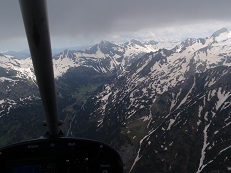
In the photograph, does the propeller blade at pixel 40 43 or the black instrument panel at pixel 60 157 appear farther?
the black instrument panel at pixel 60 157

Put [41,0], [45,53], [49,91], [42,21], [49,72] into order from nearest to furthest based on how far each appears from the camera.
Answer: [41,0] < [42,21] < [45,53] < [49,72] < [49,91]

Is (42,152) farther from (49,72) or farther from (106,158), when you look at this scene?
(49,72)

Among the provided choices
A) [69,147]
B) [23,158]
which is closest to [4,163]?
[23,158]

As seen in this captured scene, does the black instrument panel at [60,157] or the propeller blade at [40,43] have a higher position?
the propeller blade at [40,43]

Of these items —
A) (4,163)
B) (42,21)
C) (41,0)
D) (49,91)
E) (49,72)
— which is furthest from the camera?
(4,163)
